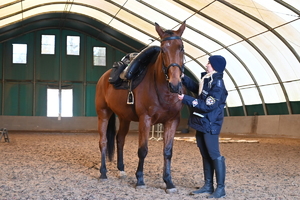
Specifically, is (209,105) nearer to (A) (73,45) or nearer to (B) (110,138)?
(B) (110,138)

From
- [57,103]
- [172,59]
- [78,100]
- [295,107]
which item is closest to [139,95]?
[172,59]

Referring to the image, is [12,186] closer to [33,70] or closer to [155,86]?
[155,86]

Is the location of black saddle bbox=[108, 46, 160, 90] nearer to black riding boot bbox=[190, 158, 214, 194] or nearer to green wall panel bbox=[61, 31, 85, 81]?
black riding boot bbox=[190, 158, 214, 194]

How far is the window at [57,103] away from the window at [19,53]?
290 centimetres

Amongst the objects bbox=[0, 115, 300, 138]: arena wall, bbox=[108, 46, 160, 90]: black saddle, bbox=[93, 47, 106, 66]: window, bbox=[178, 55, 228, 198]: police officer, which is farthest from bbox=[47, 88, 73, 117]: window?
bbox=[178, 55, 228, 198]: police officer

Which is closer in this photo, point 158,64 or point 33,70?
point 158,64

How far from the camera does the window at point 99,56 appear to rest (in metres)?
28.6

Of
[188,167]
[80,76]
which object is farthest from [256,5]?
[80,76]

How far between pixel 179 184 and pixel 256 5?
37.4 ft

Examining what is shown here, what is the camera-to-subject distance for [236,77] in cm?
2225

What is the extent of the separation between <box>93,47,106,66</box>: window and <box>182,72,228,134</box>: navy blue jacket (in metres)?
24.5

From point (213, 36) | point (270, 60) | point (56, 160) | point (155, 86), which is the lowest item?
point (56, 160)

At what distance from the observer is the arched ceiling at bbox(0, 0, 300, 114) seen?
15766 mm

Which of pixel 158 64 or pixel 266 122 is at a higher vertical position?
pixel 158 64
